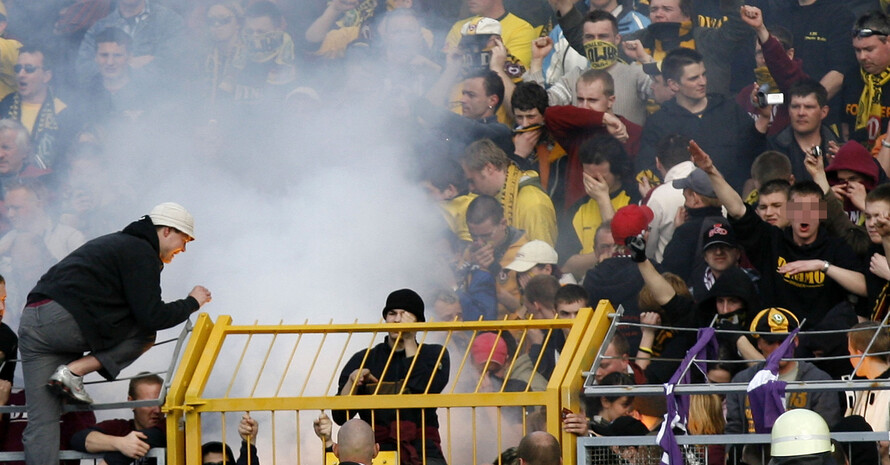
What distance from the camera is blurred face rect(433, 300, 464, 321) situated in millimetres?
7910

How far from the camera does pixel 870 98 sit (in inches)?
284

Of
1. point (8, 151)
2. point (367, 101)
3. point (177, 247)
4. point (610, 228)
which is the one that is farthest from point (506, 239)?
point (8, 151)

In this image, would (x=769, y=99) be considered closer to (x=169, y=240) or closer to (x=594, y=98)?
(x=594, y=98)

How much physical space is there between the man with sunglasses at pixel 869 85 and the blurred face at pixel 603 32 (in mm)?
1373

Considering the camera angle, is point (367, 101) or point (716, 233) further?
point (367, 101)

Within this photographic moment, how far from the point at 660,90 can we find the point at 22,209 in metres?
4.24

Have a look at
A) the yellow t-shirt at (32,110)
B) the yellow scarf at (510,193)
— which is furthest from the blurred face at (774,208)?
the yellow t-shirt at (32,110)

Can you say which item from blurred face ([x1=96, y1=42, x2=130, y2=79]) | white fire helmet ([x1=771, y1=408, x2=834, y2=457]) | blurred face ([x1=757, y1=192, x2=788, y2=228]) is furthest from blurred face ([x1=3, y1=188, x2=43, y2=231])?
white fire helmet ([x1=771, y1=408, x2=834, y2=457])

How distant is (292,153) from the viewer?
8953 millimetres

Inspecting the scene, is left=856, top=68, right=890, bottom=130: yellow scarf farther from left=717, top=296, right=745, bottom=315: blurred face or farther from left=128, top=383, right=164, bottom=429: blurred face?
left=128, top=383, right=164, bottom=429: blurred face

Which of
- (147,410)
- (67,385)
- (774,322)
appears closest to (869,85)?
(774,322)

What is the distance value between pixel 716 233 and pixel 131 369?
3.92 metres

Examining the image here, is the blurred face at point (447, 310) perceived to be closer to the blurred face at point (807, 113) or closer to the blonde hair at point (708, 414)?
the blurred face at point (807, 113)

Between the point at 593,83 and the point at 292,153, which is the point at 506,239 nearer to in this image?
the point at 593,83
